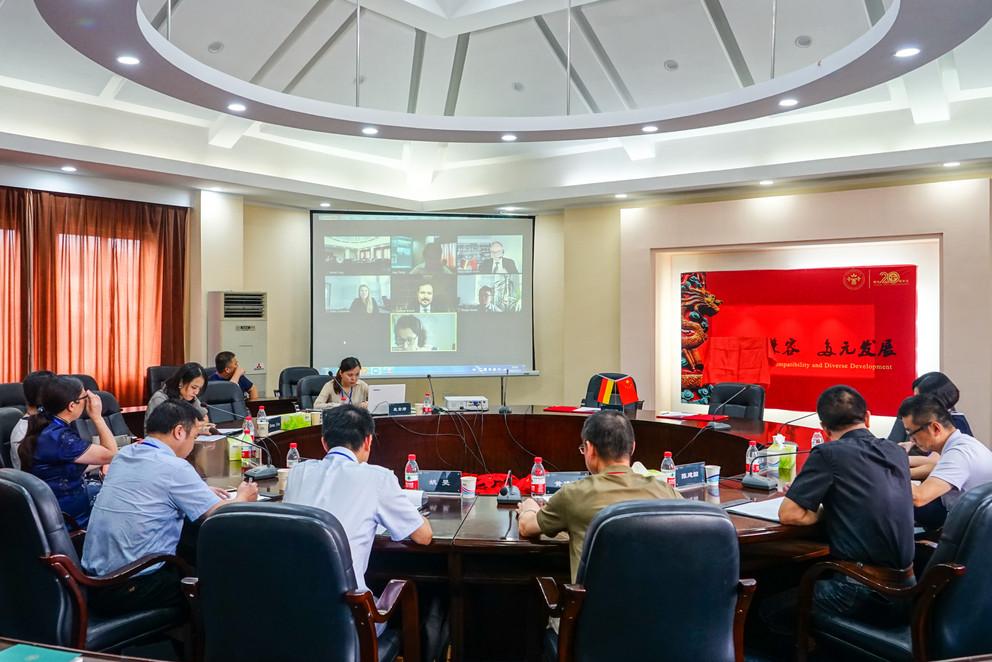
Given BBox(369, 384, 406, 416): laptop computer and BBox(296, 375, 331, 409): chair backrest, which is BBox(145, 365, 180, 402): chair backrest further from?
BBox(369, 384, 406, 416): laptop computer

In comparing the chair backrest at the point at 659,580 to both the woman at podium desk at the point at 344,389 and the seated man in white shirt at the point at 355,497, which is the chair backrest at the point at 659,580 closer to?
the seated man in white shirt at the point at 355,497

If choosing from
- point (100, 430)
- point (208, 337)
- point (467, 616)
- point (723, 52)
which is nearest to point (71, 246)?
point (208, 337)

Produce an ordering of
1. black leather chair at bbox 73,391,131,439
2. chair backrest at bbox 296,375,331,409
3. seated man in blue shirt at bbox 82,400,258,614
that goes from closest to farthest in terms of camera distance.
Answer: seated man in blue shirt at bbox 82,400,258,614 < black leather chair at bbox 73,391,131,439 < chair backrest at bbox 296,375,331,409

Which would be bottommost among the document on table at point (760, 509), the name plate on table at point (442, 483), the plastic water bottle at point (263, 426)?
the document on table at point (760, 509)

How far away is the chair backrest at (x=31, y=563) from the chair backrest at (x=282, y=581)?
1.89 ft

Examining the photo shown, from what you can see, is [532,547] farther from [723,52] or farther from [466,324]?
[466,324]

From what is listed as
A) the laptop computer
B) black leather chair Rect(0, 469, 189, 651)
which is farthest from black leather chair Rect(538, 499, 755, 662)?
the laptop computer

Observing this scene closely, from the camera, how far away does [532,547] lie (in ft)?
7.69

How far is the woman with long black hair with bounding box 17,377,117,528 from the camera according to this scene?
2898mm

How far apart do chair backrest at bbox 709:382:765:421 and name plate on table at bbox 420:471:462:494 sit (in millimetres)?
2935

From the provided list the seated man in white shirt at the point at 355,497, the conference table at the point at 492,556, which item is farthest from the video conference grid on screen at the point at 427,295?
the seated man in white shirt at the point at 355,497

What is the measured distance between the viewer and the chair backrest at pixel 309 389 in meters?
5.98

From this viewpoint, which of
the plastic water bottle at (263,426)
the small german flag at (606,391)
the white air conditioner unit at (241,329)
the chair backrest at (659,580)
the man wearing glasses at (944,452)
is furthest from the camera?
the white air conditioner unit at (241,329)

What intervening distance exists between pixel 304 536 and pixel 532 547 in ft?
2.85
